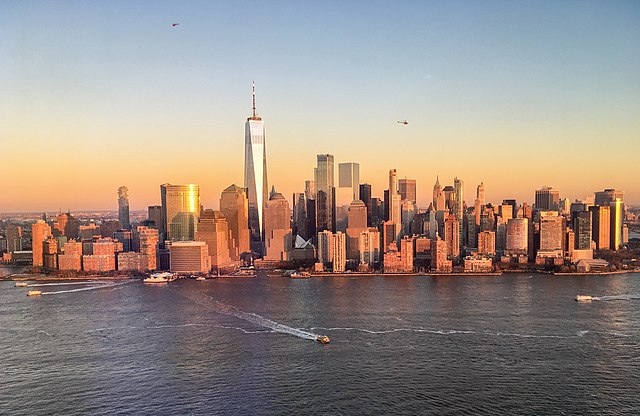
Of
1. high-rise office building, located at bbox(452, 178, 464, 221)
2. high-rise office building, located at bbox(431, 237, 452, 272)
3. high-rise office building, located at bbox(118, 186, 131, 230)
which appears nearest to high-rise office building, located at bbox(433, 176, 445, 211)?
high-rise office building, located at bbox(452, 178, 464, 221)

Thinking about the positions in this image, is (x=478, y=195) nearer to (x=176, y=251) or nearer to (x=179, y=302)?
(x=176, y=251)

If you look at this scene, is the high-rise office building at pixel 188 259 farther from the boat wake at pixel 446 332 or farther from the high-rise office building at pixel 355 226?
the boat wake at pixel 446 332

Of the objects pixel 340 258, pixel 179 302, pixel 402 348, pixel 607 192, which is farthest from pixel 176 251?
pixel 607 192

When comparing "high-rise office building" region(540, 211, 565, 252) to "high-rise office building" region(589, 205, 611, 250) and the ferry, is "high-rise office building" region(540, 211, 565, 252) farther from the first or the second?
the ferry

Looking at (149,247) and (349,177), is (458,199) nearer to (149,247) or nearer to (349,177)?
(349,177)

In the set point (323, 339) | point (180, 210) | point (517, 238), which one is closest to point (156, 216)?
point (180, 210)

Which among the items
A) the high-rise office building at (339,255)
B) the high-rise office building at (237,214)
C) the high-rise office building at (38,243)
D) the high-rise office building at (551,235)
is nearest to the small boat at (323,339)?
the high-rise office building at (339,255)

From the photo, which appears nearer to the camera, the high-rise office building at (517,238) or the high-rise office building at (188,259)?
the high-rise office building at (188,259)
